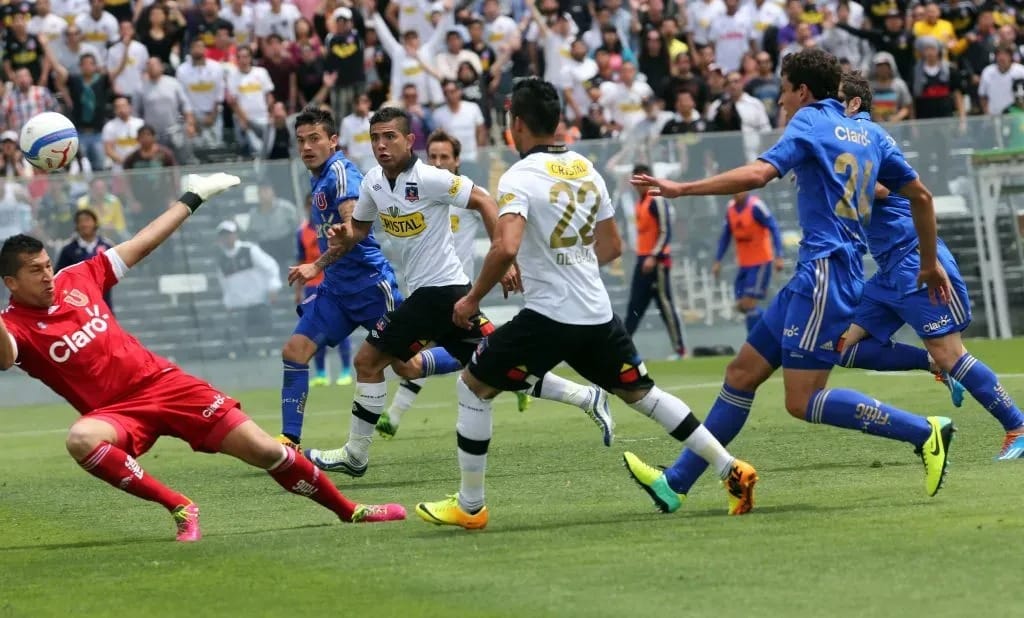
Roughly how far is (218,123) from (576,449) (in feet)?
45.5

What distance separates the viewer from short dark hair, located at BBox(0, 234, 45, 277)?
8.95 m

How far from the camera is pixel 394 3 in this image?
27.6 m

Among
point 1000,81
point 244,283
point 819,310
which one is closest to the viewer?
point 819,310

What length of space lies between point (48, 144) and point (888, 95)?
16353 mm

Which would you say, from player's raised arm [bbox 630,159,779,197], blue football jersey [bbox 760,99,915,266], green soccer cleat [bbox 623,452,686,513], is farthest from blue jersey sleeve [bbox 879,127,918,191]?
green soccer cleat [bbox 623,452,686,513]

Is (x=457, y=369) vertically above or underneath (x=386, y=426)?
above

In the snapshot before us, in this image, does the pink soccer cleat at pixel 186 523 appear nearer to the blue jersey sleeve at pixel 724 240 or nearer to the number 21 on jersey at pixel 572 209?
the number 21 on jersey at pixel 572 209

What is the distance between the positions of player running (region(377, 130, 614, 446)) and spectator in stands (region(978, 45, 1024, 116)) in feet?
45.8

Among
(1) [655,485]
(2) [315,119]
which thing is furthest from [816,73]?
(2) [315,119]

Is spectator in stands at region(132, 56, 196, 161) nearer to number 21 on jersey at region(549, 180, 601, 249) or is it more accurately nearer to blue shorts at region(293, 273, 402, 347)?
blue shorts at region(293, 273, 402, 347)

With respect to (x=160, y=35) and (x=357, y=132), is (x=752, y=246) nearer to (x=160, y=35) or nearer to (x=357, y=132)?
(x=357, y=132)

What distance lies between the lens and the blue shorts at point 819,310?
29.0 feet

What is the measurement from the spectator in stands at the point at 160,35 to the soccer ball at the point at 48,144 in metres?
15.2

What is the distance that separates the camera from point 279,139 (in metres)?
24.6
